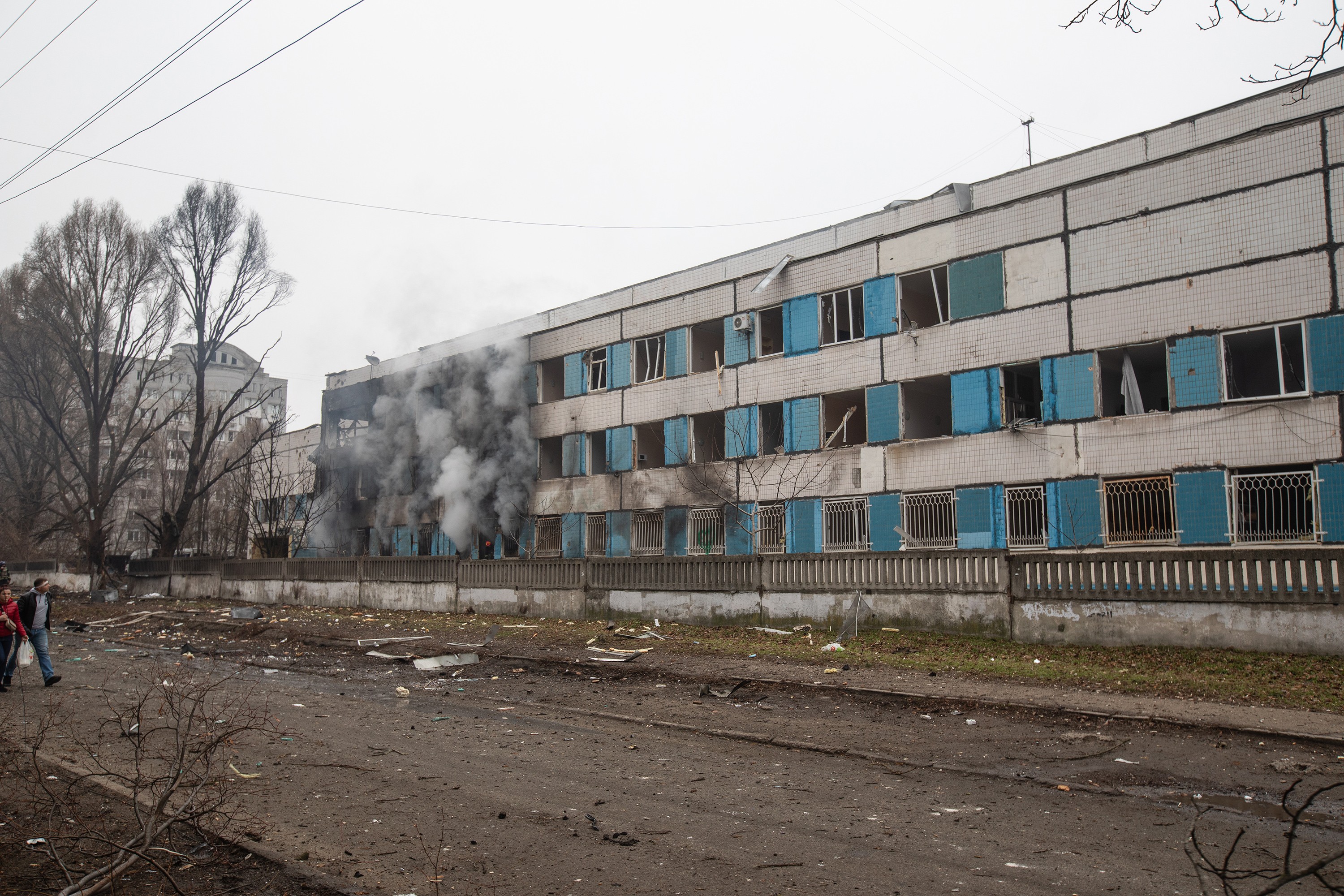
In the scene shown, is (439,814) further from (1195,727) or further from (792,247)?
(792,247)

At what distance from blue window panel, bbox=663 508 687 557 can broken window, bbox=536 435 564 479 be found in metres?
6.57

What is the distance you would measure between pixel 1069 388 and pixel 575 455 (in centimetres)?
1780

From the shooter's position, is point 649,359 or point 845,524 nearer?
point 845,524

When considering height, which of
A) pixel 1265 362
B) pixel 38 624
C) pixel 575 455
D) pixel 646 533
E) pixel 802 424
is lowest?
pixel 38 624

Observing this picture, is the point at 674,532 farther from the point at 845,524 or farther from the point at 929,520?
the point at 929,520

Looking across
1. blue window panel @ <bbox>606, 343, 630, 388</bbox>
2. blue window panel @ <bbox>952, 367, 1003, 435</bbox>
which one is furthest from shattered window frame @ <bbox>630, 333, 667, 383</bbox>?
blue window panel @ <bbox>952, 367, 1003, 435</bbox>

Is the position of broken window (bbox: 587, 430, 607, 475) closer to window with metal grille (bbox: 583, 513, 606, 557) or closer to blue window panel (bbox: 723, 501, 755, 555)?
window with metal grille (bbox: 583, 513, 606, 557)

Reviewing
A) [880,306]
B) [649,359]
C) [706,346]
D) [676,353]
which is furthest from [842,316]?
[649,359]

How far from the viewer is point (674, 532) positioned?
92.5ft

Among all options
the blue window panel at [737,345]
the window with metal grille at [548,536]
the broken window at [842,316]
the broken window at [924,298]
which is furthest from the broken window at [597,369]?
the broken window at [924,298]

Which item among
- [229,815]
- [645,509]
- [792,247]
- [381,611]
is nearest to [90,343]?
[381,611]

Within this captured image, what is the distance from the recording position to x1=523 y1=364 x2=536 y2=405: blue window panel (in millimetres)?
34094

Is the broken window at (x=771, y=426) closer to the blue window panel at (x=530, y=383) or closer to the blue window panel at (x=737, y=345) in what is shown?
the blue window panel at (x=737, y=345)

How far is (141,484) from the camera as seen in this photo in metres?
78.7
